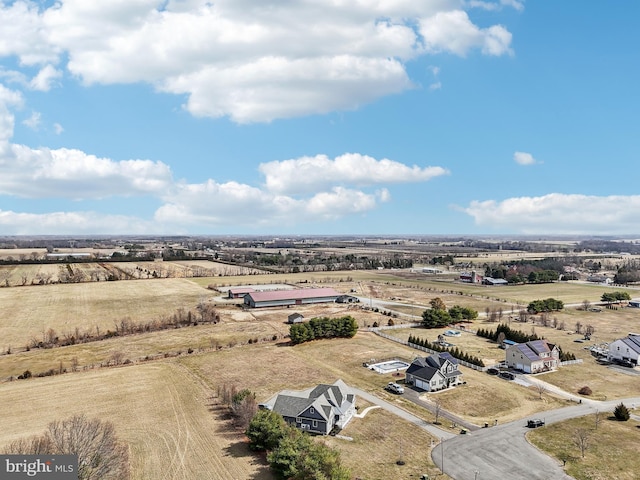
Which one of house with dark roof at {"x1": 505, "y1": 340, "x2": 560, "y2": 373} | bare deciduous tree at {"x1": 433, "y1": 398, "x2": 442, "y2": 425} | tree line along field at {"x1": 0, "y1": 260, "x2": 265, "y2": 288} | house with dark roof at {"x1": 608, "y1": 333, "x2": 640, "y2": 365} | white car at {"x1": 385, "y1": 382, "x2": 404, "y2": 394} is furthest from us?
tree line along field at {"x1": 0, "y1": 260, "x2": 265, "y2": 288}

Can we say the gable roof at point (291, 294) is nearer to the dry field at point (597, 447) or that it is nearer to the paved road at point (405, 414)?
the paved road at point (405, 414)

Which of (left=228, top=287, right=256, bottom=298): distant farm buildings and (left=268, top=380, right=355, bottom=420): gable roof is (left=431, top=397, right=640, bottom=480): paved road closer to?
(left=268, top=380, right=355, bottom=420): gable roof

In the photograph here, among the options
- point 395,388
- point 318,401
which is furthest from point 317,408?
point 395,388

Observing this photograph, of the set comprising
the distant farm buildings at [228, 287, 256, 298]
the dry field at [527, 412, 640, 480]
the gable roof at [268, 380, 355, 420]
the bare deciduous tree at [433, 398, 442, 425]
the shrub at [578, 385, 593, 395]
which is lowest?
the bare deciduous tree at [433, 398, 442, 425]

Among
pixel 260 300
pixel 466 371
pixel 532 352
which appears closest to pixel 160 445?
pixel 466 371

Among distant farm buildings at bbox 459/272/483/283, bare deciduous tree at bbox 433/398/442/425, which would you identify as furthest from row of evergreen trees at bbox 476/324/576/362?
distant farm buildings at bbox 459/272/483/283
